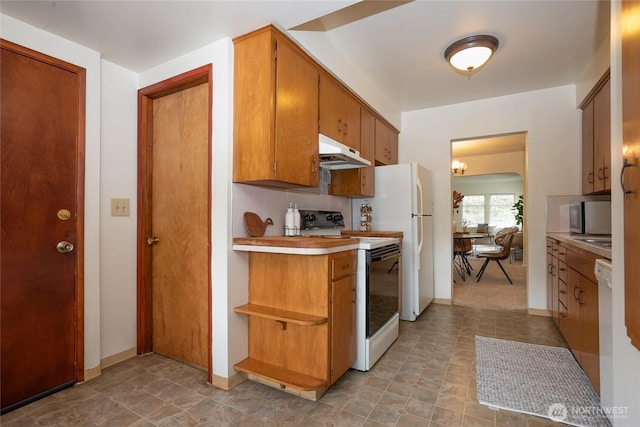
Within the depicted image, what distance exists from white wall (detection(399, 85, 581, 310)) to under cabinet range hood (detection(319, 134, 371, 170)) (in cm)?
159

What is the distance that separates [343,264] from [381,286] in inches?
23.8

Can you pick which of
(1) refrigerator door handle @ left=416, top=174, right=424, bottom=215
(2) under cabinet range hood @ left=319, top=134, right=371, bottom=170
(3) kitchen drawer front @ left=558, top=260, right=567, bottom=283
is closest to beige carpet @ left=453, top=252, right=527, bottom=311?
(3) kitchen drawer front @ left=558, top=260, right=567, bottom=283

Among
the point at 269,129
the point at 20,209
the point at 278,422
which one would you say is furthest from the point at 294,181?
the point at 20,209

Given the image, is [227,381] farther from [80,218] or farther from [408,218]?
[408,218]

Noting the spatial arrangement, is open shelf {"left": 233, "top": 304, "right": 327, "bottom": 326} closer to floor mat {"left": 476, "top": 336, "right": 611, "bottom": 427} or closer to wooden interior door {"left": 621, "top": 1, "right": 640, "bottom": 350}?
floor mat {"left": 476, "top": 336, "right": 611, "bottom": 427}

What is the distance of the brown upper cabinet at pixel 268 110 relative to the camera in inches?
76.6

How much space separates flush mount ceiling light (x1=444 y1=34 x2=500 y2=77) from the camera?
2.46m

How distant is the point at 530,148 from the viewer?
11.8 ft

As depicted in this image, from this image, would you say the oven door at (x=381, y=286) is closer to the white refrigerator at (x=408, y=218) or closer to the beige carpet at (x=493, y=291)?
the white refrigerator at (x=408, y=218)

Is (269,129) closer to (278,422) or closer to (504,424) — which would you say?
(278,422)

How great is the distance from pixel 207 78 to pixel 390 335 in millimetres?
2431

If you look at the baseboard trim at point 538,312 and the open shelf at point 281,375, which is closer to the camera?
the open shelf at point 281,375

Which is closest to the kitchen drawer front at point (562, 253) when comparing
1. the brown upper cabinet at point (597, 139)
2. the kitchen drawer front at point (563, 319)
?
the kitchen drawer front at point (563, 319)

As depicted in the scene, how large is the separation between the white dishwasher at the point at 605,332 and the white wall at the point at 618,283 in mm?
182
